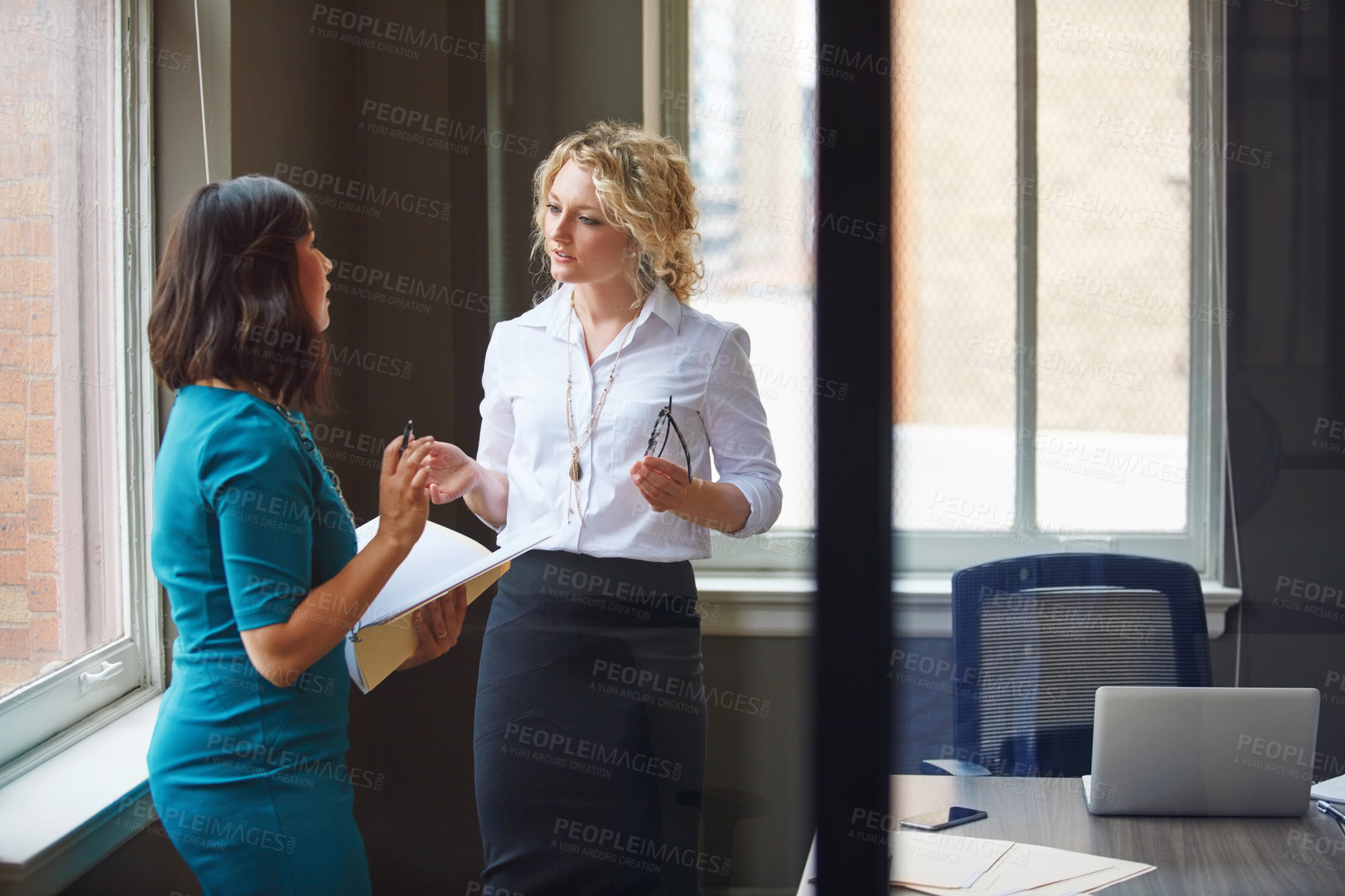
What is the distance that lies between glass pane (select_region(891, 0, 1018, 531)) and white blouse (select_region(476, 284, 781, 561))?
0.29 m

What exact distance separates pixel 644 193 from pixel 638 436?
34cm

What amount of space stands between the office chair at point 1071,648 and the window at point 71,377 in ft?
4.41

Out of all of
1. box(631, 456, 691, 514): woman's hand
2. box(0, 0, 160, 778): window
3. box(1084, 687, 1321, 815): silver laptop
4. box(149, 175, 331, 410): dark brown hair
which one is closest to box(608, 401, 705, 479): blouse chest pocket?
box(631, 456, 691, 514): woman's hand

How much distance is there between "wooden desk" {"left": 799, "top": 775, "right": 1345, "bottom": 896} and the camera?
1.11 meters

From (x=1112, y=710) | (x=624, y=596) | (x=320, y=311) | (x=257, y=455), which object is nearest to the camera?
(x=257, y=455)

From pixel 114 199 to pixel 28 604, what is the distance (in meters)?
0.64

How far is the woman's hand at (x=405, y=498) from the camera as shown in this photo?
1.09m

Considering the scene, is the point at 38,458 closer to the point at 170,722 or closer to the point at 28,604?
the point at 28,604

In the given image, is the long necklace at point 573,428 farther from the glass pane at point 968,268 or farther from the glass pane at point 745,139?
the glass pane at point 968,268

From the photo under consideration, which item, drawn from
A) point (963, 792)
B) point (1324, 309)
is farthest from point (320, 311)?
point (1324, 309)

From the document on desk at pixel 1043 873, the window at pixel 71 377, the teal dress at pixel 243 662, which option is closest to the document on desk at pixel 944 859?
the document on desk at pixel 1043 873

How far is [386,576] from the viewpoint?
108 cm

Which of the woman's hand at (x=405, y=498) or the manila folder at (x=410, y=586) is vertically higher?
the woman's hand at (x=405, y=498)

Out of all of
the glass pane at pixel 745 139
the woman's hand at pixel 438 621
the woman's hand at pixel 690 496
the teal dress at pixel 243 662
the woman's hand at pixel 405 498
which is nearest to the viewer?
the teal dress at pixel 243 662
